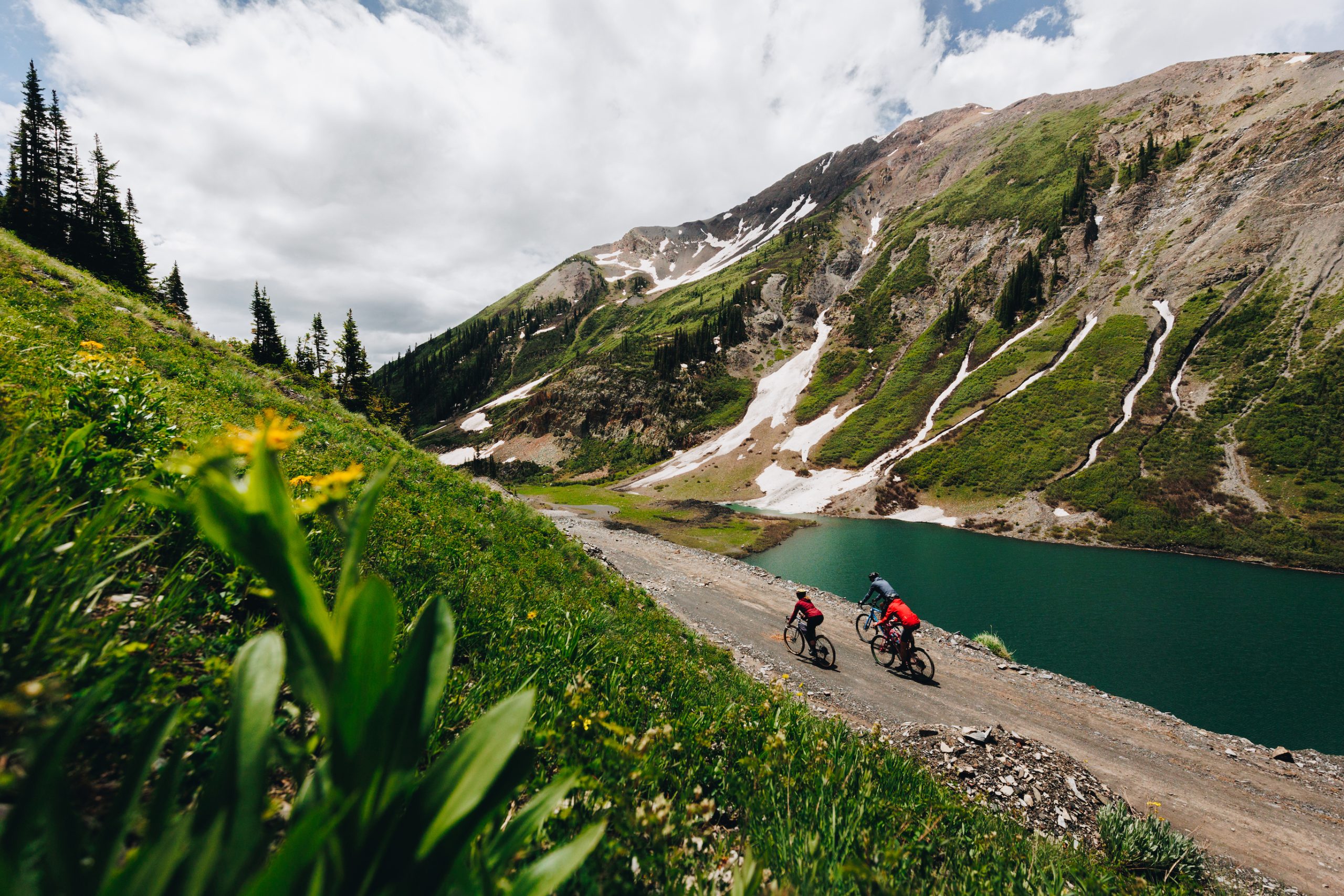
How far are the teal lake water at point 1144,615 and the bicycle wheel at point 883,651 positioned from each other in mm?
2039

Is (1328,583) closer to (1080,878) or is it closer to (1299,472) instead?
(1299,472)

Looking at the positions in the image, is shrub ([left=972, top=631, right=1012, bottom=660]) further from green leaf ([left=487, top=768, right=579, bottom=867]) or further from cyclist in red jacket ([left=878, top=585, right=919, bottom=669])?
green leaf ([left=487, top=768, right=579, bottom=867])

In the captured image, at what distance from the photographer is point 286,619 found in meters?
0.69

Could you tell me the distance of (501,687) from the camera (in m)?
3.36

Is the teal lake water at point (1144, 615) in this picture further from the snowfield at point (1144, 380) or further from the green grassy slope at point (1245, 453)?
the snowfield at point (1144, 380)

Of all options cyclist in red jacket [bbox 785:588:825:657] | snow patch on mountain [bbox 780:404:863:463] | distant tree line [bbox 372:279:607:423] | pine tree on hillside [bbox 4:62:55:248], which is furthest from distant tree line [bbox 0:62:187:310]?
distant tree line [bbox 372:279:607:423]

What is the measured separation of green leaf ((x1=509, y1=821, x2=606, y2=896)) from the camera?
1.06 m

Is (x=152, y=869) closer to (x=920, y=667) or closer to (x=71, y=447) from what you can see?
(x=71, y=447)

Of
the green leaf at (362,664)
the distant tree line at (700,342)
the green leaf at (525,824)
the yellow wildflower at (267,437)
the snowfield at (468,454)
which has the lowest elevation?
the green leaf at (525,824)

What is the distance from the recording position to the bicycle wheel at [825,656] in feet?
56.2

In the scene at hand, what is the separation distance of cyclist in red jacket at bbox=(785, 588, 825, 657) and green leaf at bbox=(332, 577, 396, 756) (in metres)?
17.2

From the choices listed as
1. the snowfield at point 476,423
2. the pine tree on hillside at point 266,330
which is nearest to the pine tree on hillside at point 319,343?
the pine tree on hillside at point 266,330

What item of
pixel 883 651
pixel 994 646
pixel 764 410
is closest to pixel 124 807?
pixel 883 651

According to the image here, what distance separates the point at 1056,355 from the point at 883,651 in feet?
270
